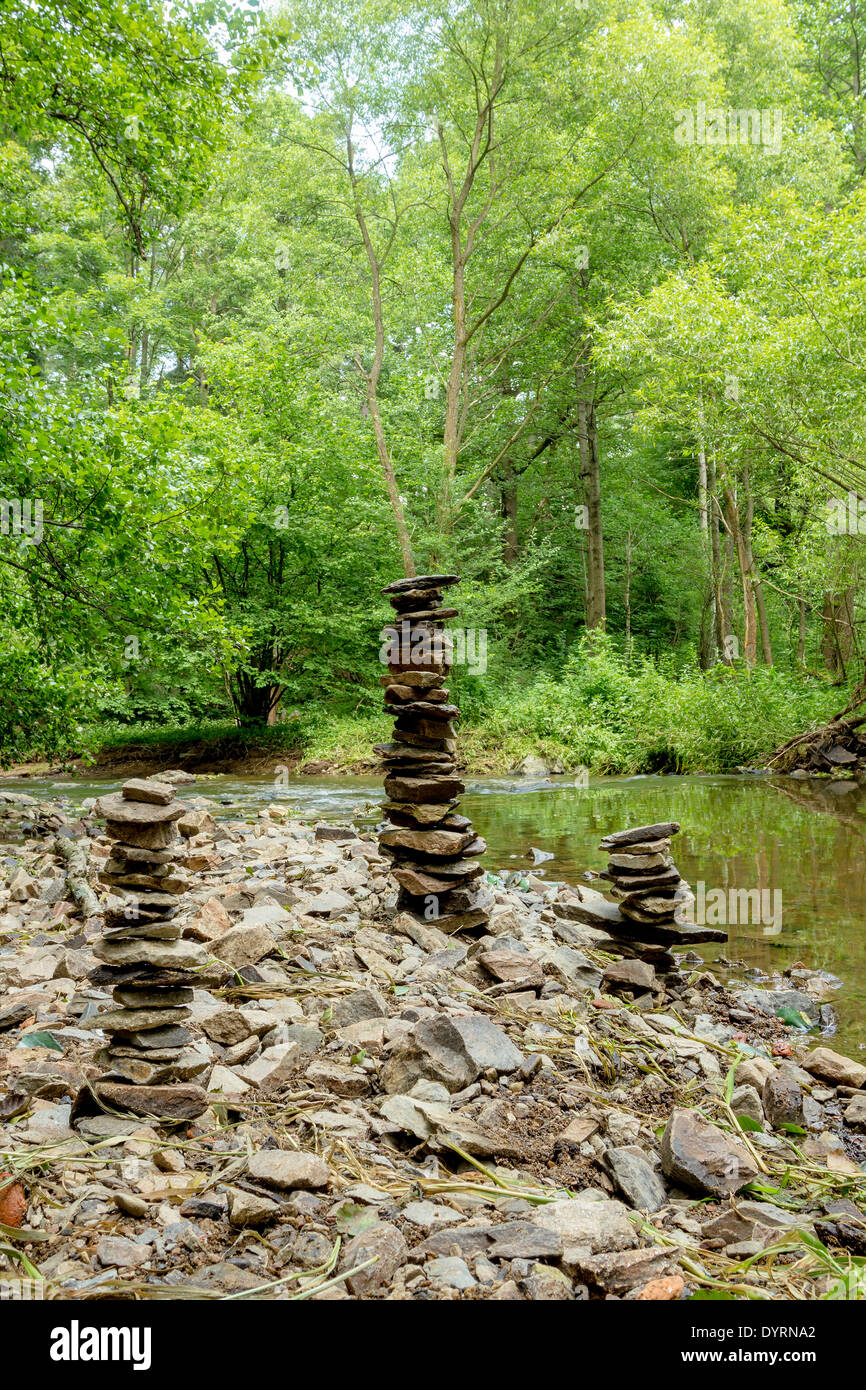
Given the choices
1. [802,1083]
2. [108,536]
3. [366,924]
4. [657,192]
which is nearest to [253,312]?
[657,192]

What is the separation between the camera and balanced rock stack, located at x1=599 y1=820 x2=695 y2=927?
16.3 feet

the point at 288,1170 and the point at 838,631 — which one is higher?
the point at 838,631

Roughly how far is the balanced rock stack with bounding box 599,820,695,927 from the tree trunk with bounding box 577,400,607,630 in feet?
57.6

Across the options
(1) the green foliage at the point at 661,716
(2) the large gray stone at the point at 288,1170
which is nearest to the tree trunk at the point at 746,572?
(1) the green foliage at the point at 661,716

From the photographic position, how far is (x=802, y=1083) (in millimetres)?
3723

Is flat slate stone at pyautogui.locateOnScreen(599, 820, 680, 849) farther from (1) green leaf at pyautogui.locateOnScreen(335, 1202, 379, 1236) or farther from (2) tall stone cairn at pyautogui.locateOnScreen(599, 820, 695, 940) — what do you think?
(1) green leaf at pyautogui.locateOnScreen(335, 1202, 379, 1236)

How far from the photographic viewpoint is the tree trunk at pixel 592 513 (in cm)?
2278

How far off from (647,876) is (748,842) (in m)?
4.78

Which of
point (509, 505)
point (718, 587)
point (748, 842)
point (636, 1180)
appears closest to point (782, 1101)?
point (636, 1180)

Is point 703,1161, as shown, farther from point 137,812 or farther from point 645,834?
point 645,834

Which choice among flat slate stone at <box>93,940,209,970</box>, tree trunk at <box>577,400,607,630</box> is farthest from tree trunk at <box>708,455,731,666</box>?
flat slate stone at <box>93,940,209,970</box>

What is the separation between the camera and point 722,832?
989 centimetres

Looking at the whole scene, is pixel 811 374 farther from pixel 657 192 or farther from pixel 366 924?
pixel 366 924
